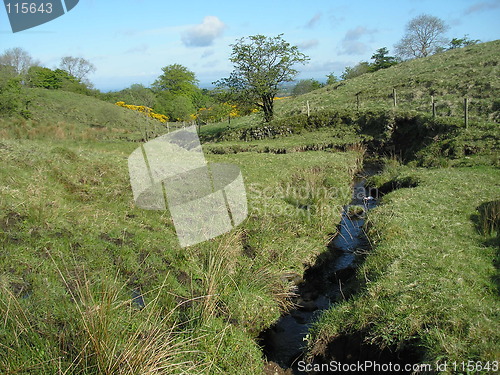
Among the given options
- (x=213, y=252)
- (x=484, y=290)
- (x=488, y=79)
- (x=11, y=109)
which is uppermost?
(x=11, y=109)

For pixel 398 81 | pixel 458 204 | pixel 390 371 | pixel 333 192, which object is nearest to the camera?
pixel 390 371

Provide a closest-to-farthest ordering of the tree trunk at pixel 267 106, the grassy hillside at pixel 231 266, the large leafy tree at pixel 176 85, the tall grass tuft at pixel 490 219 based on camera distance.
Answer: the grassy hillside at pixel 231 266
the tall grass tuft at pixel 490 219
the tree trunk at pixel 267 106
the large leafy tree at pixel 176 85

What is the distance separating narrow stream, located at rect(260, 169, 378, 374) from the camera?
7785 mm

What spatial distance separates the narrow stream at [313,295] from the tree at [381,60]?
209 feet

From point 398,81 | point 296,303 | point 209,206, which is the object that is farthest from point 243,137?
point 296,303

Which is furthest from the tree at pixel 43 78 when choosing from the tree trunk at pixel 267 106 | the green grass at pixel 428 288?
the green grass at pixel 428 288

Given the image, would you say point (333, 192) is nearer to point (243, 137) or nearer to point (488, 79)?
point (243, 137)

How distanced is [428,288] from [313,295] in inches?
119

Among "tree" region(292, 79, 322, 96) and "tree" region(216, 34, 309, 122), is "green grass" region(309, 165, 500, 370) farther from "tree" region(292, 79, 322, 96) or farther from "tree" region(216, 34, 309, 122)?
"tree" region(292, 79, 322, 96)

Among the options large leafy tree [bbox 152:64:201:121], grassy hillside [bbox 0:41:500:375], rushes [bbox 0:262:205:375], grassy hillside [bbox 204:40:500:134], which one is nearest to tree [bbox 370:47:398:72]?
grassy hillside [bbox 204:40:500:134]

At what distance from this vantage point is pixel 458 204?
12297 mm

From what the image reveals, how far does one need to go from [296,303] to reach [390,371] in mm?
3093

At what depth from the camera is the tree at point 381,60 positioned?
231 feet

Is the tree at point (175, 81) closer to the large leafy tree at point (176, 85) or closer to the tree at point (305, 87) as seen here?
the large leafy tree at point (176, 85)
